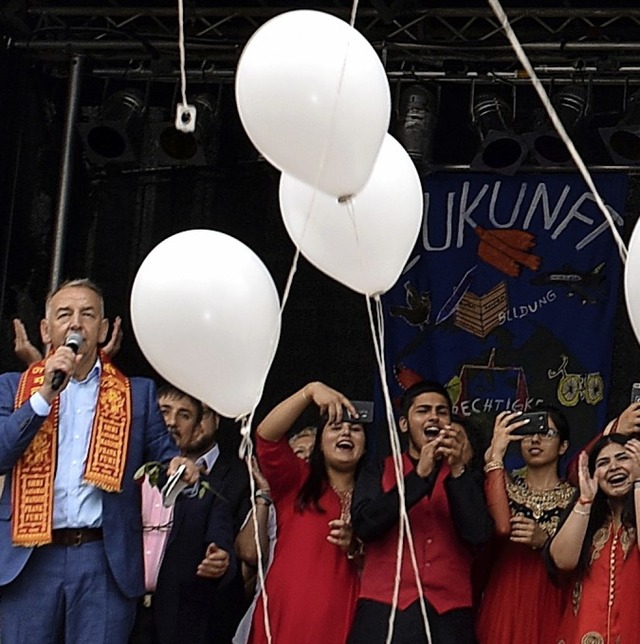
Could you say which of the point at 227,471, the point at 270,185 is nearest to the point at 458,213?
the point at 270,185

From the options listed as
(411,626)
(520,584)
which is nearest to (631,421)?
(520,584)

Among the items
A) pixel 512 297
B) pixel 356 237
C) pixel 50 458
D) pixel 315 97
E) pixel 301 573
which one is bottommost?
pixel 301 573

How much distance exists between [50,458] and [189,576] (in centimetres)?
53

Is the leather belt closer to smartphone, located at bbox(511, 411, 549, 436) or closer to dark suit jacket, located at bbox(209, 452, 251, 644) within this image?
dark suit jacket, located at bbox(209, 452, 251, 644)

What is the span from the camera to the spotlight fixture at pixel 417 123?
180 inches

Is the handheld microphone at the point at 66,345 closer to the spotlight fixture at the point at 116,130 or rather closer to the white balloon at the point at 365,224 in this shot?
the white balloon at the point at 365,224

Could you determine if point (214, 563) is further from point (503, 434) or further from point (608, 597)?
point (608, 597)

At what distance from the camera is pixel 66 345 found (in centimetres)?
317

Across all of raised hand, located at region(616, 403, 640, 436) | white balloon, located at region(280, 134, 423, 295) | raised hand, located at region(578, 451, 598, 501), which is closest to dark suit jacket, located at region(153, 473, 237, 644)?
raised hand, located at region(578, 451, 598, 501)

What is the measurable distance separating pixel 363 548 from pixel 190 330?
1.08 metres

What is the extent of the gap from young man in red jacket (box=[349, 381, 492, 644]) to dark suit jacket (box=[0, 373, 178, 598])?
1.66 ft

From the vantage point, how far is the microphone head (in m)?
3.17

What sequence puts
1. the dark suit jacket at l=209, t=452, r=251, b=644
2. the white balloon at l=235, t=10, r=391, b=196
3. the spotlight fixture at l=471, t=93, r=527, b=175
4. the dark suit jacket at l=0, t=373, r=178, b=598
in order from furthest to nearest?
the spotlight fixture at l=471, t=93, r=527, b=175 → the dark suit jacket at l=209, t=452, r=251, b=644 → the dark suit jacket at l=0, t=373, r=178, b=598 → the white balloon at l=235, t=10, r=391, b=196

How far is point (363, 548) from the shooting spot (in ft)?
11.7
